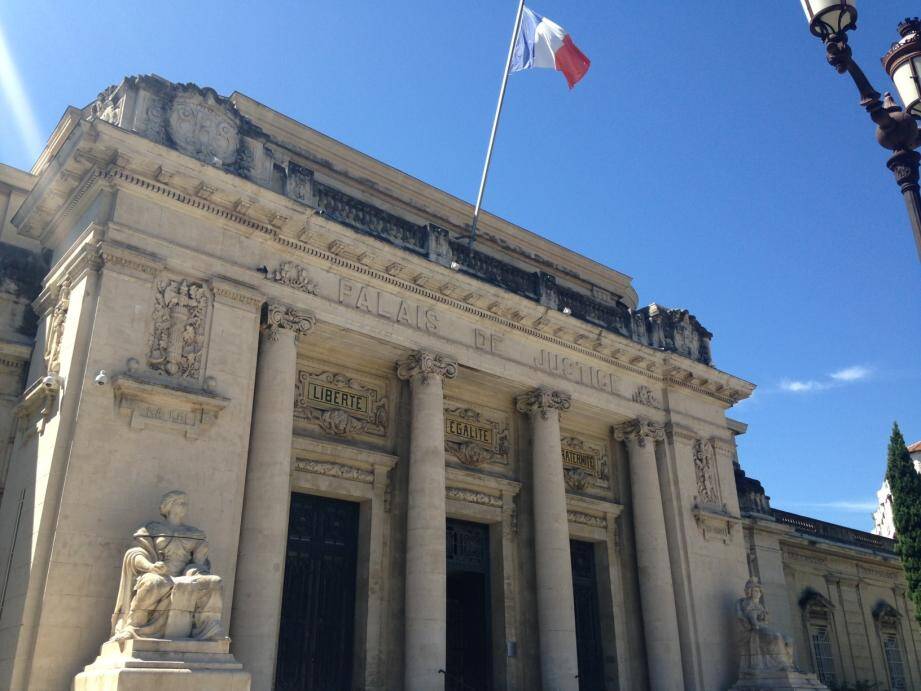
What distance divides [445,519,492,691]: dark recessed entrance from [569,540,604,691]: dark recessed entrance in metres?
2.38

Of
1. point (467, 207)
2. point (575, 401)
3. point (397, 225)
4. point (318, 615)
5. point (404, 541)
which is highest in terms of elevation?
point (467, 207)

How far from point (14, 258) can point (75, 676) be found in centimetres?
834

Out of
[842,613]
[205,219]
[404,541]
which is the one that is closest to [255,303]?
[205,219]

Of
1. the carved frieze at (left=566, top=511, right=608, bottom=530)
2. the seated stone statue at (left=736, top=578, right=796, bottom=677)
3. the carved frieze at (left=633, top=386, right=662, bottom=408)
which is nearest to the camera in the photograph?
the seated stone statue at (left=736, top=578, right=796, bottom=677)

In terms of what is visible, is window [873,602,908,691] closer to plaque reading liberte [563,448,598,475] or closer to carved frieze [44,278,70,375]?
plaque reading liberte [563,448,598,475]

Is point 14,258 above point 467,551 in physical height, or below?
above

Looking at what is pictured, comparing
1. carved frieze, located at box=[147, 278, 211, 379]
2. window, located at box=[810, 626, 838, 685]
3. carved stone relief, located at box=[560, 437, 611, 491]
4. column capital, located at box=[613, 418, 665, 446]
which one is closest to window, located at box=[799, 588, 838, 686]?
window, located at box=[810, 626, 838, 685]

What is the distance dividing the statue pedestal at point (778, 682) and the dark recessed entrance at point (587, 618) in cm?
307

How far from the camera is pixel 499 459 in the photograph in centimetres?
1908

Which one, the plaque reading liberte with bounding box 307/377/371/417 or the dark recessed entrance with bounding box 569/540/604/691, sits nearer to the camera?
the plaque reading liberte with bounding box 307/377/371/417

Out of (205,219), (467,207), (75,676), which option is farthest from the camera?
(467,207)

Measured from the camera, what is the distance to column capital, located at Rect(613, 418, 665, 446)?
2077 cm

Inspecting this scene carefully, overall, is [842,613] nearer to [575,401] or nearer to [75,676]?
[575,401]

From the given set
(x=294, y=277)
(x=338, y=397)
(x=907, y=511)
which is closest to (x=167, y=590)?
(x=294, y=277)
